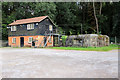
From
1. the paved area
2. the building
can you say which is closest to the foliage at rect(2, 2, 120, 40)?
the building

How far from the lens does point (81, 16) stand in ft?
136

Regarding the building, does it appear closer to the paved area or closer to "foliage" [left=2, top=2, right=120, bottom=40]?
"foliage" [left=2, top=2, right=120, bottom=40]

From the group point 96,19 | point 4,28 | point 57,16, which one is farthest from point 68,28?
point 4,28

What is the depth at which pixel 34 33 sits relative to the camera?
25766mm

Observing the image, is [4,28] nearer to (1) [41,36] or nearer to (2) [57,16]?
(1) [41,36]

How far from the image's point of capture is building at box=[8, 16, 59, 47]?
25453 mm

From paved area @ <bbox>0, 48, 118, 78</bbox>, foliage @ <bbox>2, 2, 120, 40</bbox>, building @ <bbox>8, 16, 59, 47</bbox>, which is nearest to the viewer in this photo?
paved area @ <bbox>0, 48, 118, 78</bbox>

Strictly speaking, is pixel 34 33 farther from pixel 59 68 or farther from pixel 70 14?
pixel 59 68

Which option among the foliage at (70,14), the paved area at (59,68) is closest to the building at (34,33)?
the foliage at (70,14)

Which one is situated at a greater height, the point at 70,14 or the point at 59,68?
the point at 70,14

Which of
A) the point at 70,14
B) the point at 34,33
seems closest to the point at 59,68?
the point at 34,33

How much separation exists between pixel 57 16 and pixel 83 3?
907 cm

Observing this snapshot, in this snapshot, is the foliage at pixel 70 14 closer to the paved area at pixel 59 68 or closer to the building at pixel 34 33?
the building at pixel 34 33

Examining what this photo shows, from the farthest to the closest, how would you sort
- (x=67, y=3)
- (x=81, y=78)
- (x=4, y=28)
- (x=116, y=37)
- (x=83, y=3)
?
1. (x=83, y=3)
2. (x=67, y=3)
3. (x=116, y=37)
4. (x=4, y=28)
5. (x=81, y=78)
